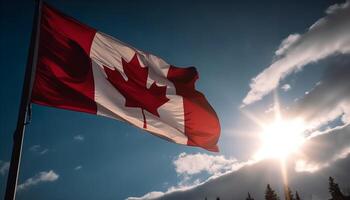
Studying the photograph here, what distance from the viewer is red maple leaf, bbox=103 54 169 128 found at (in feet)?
26.0

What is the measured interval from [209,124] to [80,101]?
3835mm

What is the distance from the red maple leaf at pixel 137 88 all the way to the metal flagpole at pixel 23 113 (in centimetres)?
201

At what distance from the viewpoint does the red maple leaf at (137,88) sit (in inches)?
312

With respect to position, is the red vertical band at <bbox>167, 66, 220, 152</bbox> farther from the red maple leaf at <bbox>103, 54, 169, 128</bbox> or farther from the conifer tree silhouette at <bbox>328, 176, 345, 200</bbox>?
the conifer tree silhouette at <bbox>328, 176, 345, 200</bbox>

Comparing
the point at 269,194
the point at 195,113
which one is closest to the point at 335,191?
the point at 269,194

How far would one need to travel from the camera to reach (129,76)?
8242mm

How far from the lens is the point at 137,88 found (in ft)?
27.4

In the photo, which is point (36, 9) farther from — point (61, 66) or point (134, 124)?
point (134, 124)

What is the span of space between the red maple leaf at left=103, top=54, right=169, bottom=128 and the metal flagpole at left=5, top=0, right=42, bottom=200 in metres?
2.01

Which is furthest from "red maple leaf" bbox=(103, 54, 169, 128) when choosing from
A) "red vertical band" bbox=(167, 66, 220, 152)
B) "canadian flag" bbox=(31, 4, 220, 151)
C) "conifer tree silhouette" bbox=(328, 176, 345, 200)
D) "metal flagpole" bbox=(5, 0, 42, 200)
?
"conifer tree silhouette" bbox=(328, 176, 345, 200)

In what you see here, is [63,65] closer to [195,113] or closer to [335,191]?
[195,113]

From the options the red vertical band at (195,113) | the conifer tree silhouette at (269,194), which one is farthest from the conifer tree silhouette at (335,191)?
the red vertical band at (195,113)

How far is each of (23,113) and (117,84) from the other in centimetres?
275

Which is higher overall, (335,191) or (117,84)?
(335,191)
